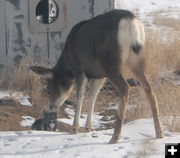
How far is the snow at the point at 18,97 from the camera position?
913 centimetres

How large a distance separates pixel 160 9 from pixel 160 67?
1315 cm

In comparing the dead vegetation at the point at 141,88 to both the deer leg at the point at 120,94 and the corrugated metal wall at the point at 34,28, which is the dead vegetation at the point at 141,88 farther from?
the deer leg at the point at 120,94

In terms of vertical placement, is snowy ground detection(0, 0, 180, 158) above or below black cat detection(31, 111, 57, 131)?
above

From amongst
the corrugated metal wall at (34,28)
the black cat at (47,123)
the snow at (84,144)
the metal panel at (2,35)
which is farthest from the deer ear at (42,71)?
the metal panel at (2,35)

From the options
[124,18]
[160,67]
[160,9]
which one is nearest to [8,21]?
[160,67]

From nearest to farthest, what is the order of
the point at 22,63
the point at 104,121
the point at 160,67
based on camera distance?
1. the point at 104,121
2. the point at 22,63
3. the point at 160,67

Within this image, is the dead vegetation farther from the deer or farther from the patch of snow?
the deer

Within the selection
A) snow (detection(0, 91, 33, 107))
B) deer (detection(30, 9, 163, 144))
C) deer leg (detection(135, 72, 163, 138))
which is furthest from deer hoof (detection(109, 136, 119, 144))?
snow (detection(0, 91, 33, 107))

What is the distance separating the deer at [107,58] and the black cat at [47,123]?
361mm

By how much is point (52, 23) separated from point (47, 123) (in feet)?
10.9

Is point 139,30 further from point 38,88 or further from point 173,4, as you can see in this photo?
point 173,4

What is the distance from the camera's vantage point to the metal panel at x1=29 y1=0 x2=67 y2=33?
32.5ft

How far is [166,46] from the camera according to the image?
11414 mm

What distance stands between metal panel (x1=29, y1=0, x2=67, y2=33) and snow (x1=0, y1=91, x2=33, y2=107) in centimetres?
152
